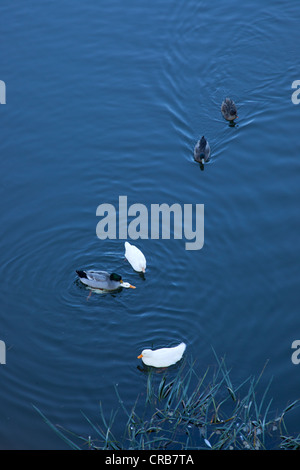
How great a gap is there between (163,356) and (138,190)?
4481mm

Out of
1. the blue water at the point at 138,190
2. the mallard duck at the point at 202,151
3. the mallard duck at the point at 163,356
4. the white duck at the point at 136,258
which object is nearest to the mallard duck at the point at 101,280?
the blue water at the point at 138,190

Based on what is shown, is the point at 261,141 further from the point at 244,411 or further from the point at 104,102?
the point at 244,411

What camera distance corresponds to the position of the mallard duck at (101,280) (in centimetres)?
1177

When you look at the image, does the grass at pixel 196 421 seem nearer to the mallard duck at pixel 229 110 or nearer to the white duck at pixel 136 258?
the white duck at pixel 136 258

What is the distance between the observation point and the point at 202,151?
46.1 ft

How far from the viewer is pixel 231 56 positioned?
55.5ft

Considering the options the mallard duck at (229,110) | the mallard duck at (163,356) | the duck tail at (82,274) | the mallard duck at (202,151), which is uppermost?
the mallard duck at (229,110)

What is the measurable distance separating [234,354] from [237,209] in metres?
3.50

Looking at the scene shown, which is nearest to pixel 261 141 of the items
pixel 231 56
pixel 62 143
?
pixel 231 56

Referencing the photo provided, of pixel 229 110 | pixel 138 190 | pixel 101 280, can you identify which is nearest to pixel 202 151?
pixel 229 110

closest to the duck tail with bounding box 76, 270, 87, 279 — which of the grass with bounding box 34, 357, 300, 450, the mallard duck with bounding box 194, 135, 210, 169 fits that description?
the grass with bounding box 34, 357, 300, 450

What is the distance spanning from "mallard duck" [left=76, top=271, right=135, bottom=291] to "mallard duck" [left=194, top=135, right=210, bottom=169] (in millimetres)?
3545

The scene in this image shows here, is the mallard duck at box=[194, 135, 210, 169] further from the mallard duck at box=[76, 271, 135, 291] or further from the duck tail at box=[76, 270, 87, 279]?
the duck tail at box=[76, 270, 87, 279]

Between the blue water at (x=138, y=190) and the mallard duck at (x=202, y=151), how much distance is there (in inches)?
8.6
